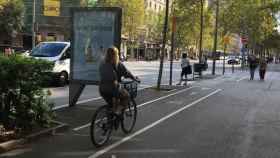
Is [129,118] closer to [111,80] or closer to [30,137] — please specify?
[111,80]

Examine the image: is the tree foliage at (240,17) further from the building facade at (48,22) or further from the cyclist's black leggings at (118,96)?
the cyclist's black leggings at (118,96)

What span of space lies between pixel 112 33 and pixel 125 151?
18.8ft

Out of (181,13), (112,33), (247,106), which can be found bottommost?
(247,106)

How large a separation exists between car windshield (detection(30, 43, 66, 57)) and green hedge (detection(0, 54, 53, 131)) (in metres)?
12.1

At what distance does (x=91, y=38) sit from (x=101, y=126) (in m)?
5.39

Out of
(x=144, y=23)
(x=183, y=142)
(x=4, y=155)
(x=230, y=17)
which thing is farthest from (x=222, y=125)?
(x=144, y=23)

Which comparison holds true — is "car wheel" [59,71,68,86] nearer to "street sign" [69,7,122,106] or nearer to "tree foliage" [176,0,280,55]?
"street sign" [69,7,122,106]

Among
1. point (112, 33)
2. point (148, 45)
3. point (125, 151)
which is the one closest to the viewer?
point (125, 151)

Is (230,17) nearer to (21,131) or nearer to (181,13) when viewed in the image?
(181,13)

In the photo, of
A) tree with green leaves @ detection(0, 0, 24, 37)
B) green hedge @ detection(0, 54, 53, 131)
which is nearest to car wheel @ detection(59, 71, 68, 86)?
green hedge @ detection(0, 54, 53, 131)

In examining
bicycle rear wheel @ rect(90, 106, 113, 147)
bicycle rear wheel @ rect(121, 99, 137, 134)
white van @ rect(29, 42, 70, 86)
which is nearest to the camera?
bicycle rear wheel @ rect(90, 106, 113, 147)

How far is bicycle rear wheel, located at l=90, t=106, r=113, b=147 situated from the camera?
28.6ft

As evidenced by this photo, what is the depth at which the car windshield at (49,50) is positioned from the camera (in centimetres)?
2169

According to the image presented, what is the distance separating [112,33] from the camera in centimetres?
1379
